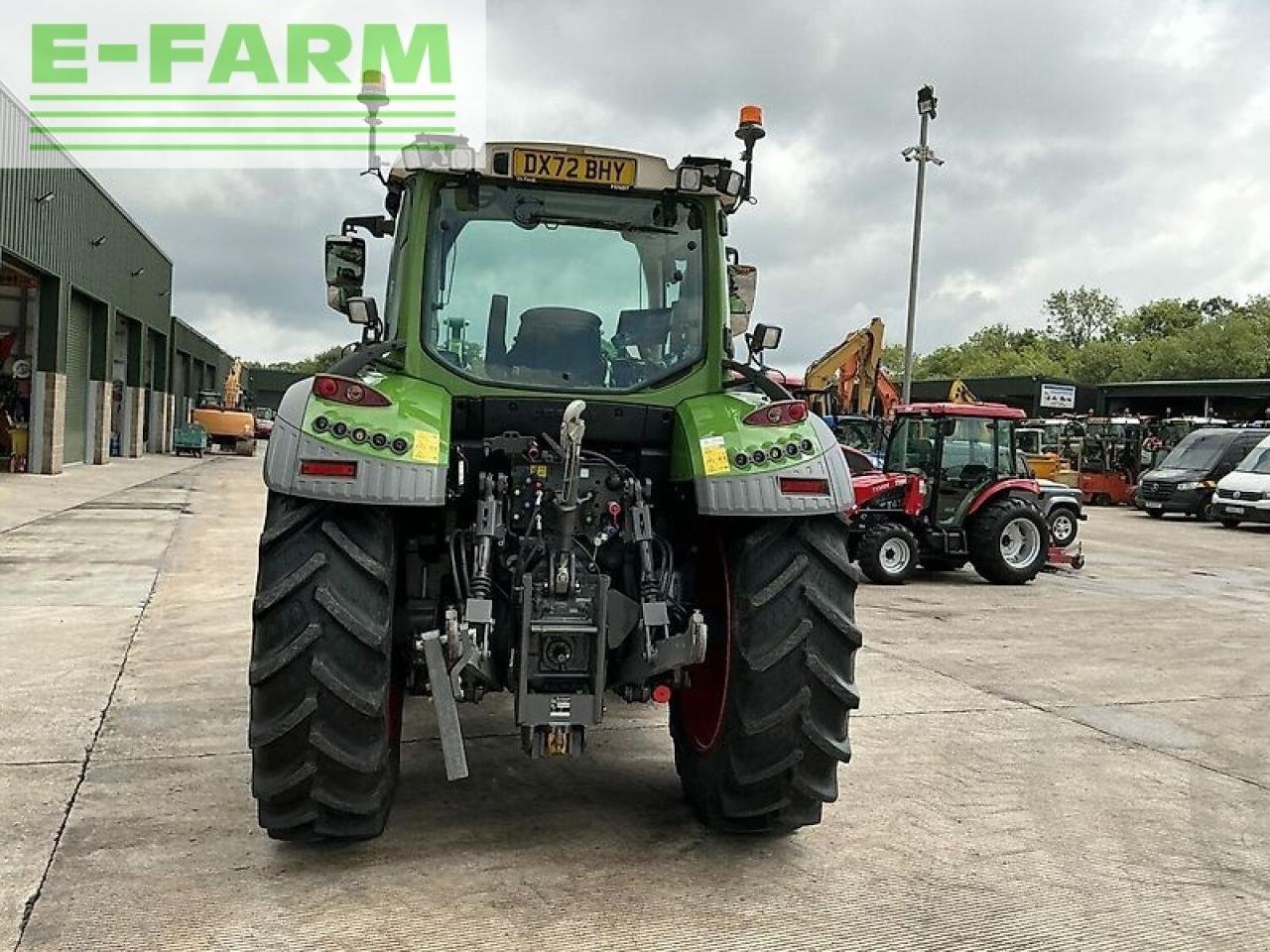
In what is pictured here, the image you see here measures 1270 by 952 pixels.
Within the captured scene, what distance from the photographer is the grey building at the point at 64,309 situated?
20.5 meters

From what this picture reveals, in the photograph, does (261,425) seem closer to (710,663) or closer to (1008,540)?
(1008,540)

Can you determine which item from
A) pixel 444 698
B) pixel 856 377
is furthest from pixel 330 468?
pixel 856 377

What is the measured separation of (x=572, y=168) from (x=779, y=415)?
1277 millimetres

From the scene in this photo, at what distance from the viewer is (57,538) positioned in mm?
13133

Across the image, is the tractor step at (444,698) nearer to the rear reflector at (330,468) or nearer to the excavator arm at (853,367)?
the rear reflector at (330,468)

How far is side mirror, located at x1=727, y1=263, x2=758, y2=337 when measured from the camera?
523 centimetres

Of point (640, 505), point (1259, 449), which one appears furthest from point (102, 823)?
point (1259, 449)

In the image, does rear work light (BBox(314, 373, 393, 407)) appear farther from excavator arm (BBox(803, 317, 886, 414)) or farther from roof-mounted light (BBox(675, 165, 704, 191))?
excavator arm (BBox(803, 317, 886, 414))

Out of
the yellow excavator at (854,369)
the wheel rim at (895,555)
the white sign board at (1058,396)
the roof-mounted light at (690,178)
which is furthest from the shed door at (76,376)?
the white sign board at (1058,396)

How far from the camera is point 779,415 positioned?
414 cm

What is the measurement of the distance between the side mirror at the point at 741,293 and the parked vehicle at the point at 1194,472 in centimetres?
2298

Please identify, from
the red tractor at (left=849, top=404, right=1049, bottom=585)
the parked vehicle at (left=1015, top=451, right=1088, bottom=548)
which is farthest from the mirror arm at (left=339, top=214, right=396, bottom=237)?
the parked vehicle at (left=1015, top=451, right=1088, bottom=548)

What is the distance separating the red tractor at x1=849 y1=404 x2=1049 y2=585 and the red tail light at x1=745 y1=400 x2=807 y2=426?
345 inches

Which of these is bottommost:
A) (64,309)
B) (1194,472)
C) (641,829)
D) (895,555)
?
(641,829)
